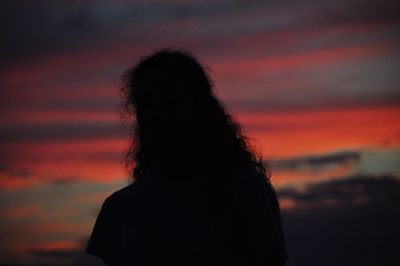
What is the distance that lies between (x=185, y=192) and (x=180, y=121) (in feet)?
1.02

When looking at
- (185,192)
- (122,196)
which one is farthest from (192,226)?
(122,196)

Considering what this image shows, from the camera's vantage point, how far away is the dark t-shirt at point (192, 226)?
295cm

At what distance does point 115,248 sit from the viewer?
10.6 ft

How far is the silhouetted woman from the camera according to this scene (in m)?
2.98

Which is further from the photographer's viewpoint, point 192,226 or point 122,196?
point 122,196

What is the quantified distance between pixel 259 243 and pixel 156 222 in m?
0.46

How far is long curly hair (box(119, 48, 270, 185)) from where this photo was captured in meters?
3.06

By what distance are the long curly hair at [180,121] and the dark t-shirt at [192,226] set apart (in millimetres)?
90

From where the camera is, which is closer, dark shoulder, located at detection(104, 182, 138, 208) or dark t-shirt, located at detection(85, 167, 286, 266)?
dark t-shirt, located at detection(85, 167, 286, 266)

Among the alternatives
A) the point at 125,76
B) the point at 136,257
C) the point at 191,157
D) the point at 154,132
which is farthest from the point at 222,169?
the point at 125,76

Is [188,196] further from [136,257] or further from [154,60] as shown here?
[154,60]

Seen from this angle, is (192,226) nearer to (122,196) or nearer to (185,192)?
(185,192)

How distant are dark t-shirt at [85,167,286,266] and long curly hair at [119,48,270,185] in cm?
9

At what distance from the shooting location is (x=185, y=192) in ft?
10.1
